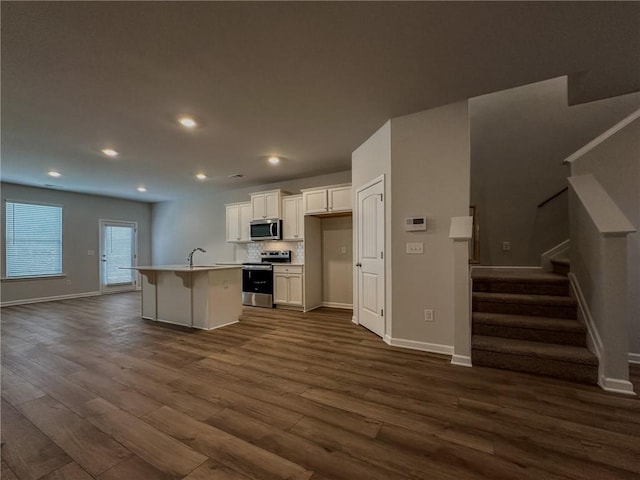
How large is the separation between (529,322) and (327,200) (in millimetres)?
3387

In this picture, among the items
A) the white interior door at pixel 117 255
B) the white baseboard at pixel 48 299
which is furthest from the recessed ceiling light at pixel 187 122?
the white baseboard at pixel 48 299

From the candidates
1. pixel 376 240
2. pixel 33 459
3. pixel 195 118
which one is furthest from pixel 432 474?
pixel 195 118

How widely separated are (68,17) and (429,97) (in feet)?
9.89

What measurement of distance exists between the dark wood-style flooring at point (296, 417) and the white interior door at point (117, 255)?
4.82 metres

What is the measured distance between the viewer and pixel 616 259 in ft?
7.38

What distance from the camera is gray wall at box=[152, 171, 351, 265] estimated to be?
7.00 m

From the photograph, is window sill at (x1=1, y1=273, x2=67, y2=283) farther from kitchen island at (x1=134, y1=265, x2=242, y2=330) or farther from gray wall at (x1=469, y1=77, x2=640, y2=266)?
gray wall at (x1=469, y1=77, x2=640, y2=266)

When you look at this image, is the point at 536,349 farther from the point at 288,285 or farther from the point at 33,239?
the point at 33,239

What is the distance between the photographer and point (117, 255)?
308 inches

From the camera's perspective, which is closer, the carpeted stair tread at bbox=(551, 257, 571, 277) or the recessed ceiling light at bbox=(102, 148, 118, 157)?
the carpeted stair tread at bbox=(551, 257, 571, 277)

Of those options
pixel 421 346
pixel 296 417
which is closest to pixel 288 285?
pixel 421 346

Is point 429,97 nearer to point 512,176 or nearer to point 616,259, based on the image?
point 616,259

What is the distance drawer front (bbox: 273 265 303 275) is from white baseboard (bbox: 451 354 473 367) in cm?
310

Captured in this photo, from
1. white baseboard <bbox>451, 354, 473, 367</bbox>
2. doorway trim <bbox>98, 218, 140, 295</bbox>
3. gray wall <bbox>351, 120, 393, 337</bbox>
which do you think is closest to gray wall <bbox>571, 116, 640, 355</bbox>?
white baseboard <bbox>451, 354, 473, 367</bbox>
